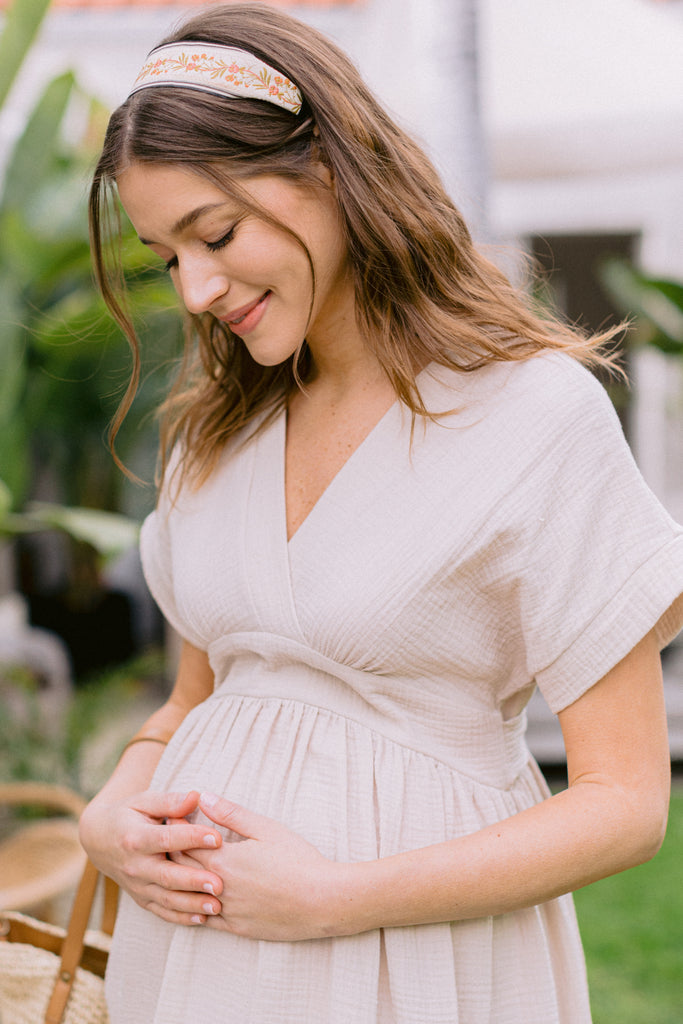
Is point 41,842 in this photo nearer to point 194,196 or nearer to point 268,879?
point 268,879

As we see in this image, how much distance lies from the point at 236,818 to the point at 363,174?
76 centimetres

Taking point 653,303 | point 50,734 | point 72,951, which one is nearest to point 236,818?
point 72,951

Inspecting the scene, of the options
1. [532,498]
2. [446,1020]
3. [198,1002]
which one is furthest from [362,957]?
[532,498]

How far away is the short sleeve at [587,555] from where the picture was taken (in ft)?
3.44

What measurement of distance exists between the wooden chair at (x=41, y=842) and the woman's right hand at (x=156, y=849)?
4.71ft

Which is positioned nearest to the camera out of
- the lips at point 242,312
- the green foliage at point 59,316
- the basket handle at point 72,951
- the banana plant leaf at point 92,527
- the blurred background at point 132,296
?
the lips at point 242,312

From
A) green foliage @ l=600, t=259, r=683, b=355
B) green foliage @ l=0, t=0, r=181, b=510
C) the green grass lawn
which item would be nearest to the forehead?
green foliage @ l=0, t=0, r=181, b=510

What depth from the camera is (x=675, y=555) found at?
1.06 meters

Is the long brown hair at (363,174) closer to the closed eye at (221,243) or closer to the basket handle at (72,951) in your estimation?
the closed eye at (221,243)

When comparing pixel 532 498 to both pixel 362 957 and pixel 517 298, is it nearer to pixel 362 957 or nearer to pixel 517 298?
pixel 517 298

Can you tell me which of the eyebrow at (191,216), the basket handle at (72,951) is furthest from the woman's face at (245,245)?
the basket handle at (72,951)

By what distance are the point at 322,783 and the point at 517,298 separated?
66 cm

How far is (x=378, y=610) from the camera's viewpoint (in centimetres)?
110

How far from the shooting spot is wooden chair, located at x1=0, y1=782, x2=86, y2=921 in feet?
8.91
